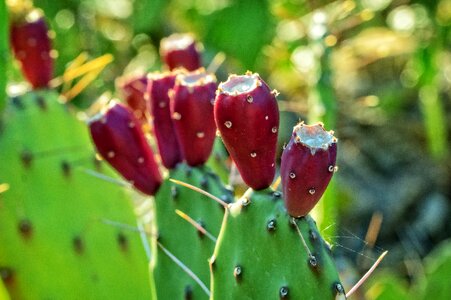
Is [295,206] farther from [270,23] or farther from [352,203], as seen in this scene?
[352,203]

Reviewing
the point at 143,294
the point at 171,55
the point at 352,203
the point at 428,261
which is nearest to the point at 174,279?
the point at 143,294

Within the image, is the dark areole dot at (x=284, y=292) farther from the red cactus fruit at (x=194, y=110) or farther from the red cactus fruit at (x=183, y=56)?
the red cactus fruit at (x=183, y=56)

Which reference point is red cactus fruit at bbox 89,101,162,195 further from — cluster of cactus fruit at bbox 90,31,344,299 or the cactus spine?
the cactus spine

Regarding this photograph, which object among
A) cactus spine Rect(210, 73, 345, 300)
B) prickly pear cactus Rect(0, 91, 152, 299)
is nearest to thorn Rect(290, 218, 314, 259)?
cactus spine Rect(210, 73, 345, 300)

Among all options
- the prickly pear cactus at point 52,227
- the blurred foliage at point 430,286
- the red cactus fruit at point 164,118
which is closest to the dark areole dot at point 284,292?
the red cactus fruit at point 164,118

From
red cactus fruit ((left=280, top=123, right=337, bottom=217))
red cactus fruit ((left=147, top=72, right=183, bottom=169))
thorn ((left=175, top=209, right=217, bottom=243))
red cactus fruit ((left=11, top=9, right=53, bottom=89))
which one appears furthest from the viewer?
red cactus fruit ((left=11, top=9, right=53, bottom=89))
